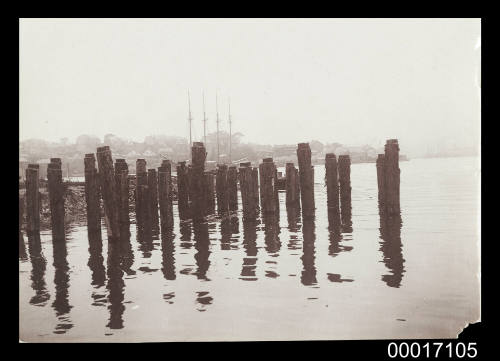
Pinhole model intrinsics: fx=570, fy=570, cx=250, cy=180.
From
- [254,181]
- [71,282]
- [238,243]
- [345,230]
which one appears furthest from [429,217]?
[71,282]

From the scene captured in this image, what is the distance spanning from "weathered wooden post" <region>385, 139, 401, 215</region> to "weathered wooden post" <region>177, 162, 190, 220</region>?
5120 millimetres

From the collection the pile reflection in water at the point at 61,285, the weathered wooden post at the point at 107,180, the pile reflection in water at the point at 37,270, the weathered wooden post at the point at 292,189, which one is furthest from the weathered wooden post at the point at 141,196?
the weathered wooden post at the point at 292,189

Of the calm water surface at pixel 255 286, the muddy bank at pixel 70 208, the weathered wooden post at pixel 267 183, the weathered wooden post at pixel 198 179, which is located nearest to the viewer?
the calm water surface at pixel 255 286

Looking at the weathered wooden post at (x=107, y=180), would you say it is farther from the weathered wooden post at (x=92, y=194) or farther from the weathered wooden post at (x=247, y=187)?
the weathered wooden post at (x=247, y=187)

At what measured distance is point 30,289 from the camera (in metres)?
8.12

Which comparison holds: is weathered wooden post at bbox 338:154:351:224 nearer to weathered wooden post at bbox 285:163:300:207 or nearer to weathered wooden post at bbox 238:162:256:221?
weathered wooden post at bbox 285:163:300:207

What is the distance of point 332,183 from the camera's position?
14.3 metres

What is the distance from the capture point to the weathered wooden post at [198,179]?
1363cm

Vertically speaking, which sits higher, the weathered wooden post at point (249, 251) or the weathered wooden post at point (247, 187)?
the weathered wooden post at point (247, 187)

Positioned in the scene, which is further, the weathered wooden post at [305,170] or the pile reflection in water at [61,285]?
the weathered wooden post at [305,170]

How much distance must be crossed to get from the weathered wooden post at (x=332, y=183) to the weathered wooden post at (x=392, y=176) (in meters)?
1.51

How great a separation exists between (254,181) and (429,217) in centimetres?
464

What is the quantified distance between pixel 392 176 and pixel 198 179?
179 inches
